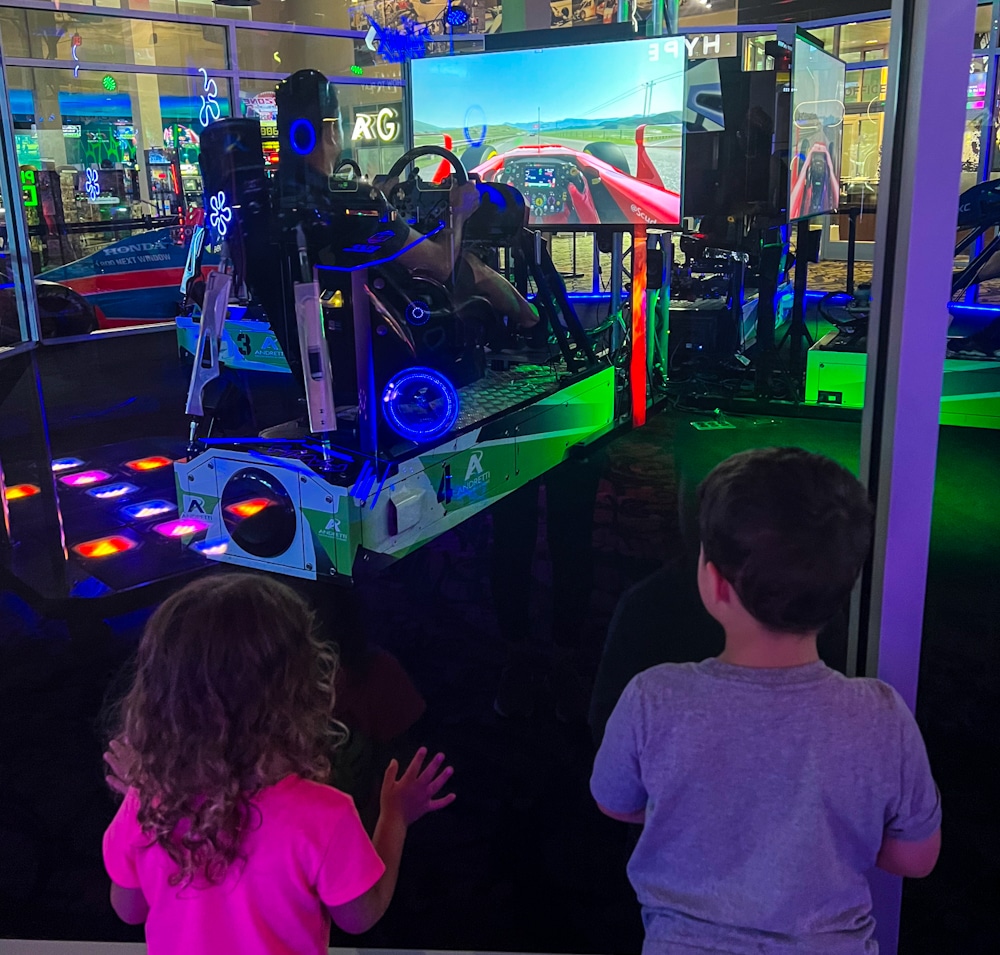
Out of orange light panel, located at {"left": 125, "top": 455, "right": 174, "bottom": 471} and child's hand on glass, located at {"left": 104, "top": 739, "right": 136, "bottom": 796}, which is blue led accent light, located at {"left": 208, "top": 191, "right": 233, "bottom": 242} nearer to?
child's hand on glass, located at {"left": 104, "top": 739, "right": 136, "bottom": 796}

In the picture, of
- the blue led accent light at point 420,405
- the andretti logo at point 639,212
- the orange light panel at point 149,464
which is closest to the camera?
the blue led accent light at point 420,405

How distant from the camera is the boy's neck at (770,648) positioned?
0.82 meters

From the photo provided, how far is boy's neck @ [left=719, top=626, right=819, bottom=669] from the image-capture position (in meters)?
0.82

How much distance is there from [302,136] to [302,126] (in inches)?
0.8

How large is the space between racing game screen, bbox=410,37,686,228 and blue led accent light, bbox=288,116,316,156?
1.64ft

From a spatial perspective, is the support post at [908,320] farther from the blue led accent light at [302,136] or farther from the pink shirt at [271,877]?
the blue led accent light at [302,136]

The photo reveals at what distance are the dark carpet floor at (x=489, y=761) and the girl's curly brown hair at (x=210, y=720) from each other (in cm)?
83

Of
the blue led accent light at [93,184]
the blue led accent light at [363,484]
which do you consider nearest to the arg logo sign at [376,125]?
the blue led accent light at [363,484]

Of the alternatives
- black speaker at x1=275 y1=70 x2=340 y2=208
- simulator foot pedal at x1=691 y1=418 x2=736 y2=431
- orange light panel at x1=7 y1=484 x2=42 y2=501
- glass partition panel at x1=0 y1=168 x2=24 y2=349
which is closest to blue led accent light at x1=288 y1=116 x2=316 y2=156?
black speaker at x1=275 y1=70 x2=340 y2=208

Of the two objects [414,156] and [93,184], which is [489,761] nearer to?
[414,156]

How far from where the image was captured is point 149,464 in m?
4.06

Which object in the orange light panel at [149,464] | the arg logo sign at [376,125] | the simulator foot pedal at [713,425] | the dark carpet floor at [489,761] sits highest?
the arg logo sign at [376,125]

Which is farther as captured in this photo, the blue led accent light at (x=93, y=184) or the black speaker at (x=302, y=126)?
the blue led accent light at (x=93, y=184)

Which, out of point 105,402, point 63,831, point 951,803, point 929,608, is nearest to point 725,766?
point 951,803
